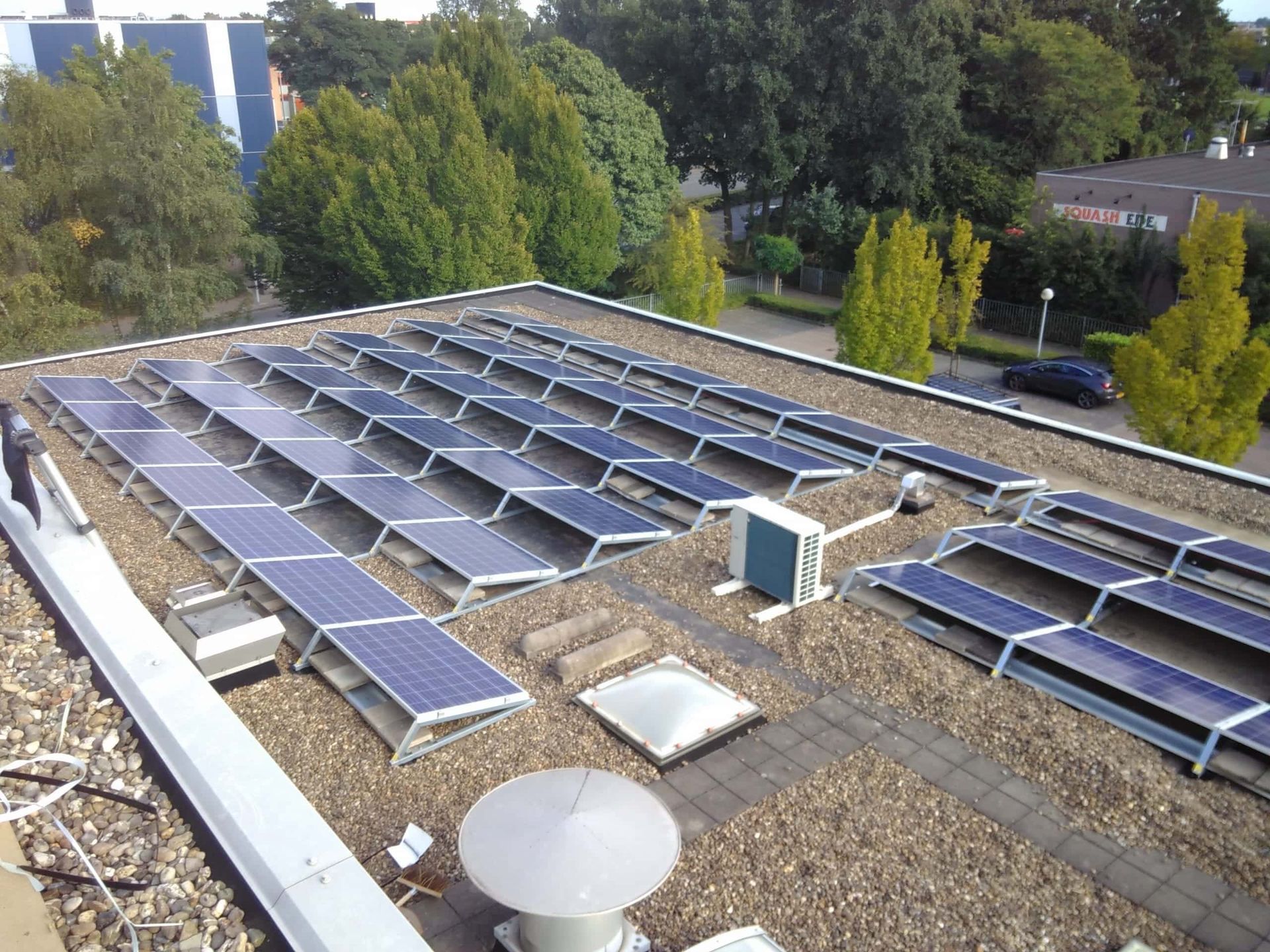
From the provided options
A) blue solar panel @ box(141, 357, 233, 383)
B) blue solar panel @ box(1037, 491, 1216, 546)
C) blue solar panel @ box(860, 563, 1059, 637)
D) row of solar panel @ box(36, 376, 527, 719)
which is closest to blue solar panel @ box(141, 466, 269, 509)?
row of solar panel @ box(36, 376, 527, 719)

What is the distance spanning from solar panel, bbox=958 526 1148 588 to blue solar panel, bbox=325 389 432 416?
1091cm

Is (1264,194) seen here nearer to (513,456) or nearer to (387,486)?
(513,456)

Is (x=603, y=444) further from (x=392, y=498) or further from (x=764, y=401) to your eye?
(x=392, y=498)

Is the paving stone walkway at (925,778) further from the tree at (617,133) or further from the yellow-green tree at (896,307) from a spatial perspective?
the tree at (617,133)

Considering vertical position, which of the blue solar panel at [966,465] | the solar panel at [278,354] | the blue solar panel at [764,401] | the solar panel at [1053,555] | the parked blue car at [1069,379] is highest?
the solar panel at [278,354]

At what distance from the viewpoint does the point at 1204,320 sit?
21922 mm

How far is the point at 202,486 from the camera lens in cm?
1554

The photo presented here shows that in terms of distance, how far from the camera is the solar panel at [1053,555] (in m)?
13.4

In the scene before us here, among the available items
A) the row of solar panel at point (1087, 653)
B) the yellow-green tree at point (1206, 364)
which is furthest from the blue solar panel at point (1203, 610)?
the yellow-green tree at point (1206, 364)

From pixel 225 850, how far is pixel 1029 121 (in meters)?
55.5

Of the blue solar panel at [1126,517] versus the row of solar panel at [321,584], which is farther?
the blue solar panel at [1126,517]

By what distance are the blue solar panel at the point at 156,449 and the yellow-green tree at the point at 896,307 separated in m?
19.2

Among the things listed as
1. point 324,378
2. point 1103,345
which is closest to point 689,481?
point 324,378

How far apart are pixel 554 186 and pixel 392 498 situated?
27.0 m
